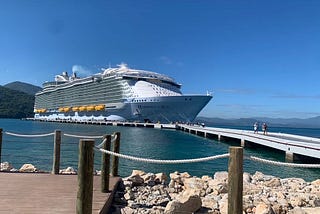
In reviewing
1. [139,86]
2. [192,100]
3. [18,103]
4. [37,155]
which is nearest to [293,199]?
[37,155]

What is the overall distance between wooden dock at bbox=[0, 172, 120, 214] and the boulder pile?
44 cm

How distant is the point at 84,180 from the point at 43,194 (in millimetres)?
1725

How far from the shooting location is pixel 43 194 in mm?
4953

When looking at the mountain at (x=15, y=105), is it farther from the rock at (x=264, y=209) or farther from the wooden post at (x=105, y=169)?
the rock at (x=264, y=209)

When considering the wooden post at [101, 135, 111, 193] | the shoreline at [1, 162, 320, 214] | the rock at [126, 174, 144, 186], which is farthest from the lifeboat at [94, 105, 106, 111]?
the wooden post at [101, 135, 111, 193]

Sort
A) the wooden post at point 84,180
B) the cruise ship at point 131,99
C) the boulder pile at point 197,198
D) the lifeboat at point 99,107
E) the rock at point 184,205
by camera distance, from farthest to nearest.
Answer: the lifeboat at point 99,107
the cruise ship at point 131,99
the boulder pile at point 197,198
the rock at point 184,205
the wooden post at point 84,180

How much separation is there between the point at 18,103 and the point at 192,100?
11656 centimetres

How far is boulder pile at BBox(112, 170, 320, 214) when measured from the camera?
5.31 m

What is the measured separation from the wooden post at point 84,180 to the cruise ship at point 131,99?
57764 mm

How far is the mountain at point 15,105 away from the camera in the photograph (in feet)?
470

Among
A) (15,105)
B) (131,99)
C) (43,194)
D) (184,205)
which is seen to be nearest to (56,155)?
(43,194)

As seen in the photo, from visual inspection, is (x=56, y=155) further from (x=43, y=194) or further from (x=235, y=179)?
(x=235, y=179)

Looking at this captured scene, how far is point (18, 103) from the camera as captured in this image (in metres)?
152

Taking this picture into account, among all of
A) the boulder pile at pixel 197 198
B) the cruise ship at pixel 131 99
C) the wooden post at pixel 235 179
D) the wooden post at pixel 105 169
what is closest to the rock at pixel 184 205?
the boulder pile at pixel 197 198
